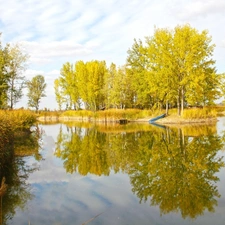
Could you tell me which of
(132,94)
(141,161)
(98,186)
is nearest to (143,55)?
(132,94)

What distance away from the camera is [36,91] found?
83875mm

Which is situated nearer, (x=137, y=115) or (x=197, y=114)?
(x=197, y=114)

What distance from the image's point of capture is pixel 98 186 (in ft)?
30.7

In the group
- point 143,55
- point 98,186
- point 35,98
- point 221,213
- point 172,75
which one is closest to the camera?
point 221,213

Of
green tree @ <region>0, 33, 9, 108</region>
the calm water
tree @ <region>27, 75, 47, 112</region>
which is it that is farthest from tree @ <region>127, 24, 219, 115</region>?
tree @ <region>27, 75, 47, 112</region>

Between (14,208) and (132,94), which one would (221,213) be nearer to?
(14,208)

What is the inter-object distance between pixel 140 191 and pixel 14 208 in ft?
11.7

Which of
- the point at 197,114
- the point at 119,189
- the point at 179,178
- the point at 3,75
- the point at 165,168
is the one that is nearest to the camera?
the point at 119,189

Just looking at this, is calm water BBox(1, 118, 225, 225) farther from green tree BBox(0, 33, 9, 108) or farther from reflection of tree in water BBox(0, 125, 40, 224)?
green tree BBox(0, 33, 9, 108)

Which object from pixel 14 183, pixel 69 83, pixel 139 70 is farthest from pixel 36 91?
pixel 14 183

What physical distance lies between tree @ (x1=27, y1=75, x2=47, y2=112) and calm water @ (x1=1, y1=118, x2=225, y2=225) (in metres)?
70.7

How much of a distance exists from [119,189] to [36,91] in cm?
7860

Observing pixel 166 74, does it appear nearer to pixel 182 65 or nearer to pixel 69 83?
pixel 182 65

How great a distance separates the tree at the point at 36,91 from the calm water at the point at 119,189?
70.7 meters
